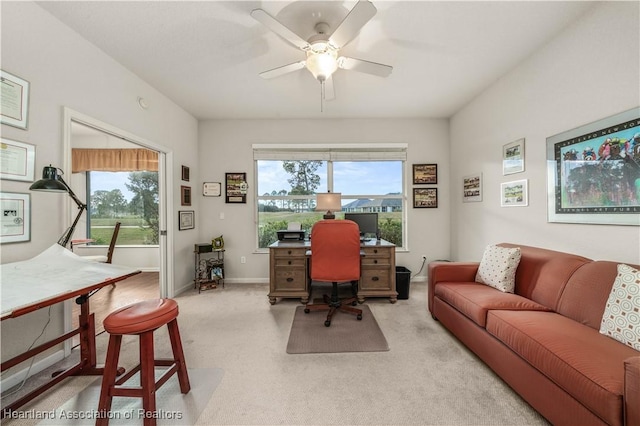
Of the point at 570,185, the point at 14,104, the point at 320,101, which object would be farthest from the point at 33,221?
the point at 570,185

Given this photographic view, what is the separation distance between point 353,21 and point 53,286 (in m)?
2.35

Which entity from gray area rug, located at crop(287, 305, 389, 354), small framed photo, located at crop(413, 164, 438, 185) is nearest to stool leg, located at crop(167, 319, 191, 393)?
gray area rug, located at crop(287, 305, 389, 354)

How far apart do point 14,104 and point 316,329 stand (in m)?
2.85

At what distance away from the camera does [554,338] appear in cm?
136

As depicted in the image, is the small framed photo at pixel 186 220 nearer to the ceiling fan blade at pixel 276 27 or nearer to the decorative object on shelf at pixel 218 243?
→ the decorative object on shelf at pixel 218 243

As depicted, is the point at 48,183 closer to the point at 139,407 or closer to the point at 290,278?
the point at 139,407

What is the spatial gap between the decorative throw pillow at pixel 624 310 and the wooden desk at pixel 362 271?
1874mm

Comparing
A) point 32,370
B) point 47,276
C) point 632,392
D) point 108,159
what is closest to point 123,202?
point 108,159

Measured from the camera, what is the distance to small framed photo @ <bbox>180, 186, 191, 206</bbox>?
3625 mm

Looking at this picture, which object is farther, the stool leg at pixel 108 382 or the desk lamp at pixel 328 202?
the desk lamp at pixel 328 202

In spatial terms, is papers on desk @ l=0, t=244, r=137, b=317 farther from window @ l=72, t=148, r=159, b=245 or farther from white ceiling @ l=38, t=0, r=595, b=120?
window @ l=72, t=148, r=159, b=245

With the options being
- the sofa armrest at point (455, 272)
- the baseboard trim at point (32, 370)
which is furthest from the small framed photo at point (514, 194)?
the baseboard trim at point (32, 370)

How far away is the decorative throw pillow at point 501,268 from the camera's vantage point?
2141 millimetres

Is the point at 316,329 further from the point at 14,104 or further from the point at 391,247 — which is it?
the point at 14,104
